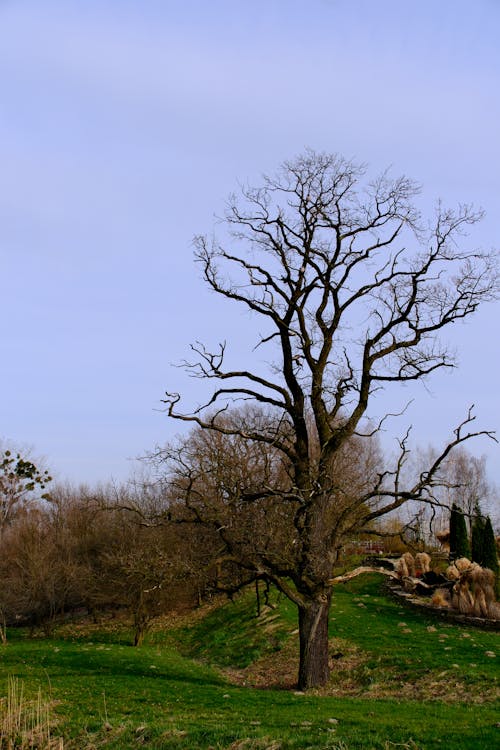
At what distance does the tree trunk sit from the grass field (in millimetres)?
359

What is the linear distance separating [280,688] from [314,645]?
1413 millimetres

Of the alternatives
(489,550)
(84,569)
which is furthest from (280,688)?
(84,569)

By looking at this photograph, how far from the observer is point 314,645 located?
13.0 m

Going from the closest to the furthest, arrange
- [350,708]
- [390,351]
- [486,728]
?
[486,728] < [350,708] < [390,351]

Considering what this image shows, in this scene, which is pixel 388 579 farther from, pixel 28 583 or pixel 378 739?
pixel 378 739

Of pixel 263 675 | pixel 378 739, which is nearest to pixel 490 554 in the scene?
pixel 263 675

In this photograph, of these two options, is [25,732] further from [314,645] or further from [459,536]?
[459,536]

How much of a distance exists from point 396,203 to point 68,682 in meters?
12.2

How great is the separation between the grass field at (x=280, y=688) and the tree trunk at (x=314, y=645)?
0.36 metres

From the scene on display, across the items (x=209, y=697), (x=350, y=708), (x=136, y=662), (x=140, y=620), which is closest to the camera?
(x=350, y=708)

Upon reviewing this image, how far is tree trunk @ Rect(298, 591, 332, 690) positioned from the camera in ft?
42.6

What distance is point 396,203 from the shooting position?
1479cm

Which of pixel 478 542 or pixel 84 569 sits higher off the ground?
pixel 478 542

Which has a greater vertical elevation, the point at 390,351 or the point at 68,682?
the point at 390,351
